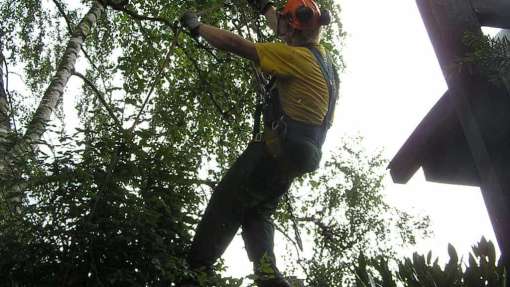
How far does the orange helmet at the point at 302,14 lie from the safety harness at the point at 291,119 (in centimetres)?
17

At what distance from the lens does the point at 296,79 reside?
354 centimetres

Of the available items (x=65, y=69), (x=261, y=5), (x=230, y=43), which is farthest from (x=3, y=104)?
(x=230, y=43)

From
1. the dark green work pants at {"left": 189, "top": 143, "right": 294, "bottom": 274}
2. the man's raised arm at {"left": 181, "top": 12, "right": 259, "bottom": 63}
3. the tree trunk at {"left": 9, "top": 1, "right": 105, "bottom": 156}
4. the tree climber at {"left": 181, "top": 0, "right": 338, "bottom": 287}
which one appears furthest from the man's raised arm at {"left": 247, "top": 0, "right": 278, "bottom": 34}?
the tree trunk at {"left": 9, "top": 1, "right": 105, "bottom": 156}

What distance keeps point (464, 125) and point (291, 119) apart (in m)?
1.10

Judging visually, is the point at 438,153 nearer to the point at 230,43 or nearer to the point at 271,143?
the point at 271,143

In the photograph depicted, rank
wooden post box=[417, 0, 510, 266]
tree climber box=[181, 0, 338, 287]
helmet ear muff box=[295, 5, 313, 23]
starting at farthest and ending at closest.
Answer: helmet ear muff box=[295, 5, 313, 23] < tree climber box=[181, 0, 338, 287] < wooden post box=[417, 0, 510, 266]

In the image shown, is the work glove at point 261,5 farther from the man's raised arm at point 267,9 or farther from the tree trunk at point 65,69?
the tree trunk at point 65,69

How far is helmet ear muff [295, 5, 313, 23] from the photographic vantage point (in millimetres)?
3646

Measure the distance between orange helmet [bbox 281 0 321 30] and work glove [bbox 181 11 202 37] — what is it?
62cm

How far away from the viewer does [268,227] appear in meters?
3.73

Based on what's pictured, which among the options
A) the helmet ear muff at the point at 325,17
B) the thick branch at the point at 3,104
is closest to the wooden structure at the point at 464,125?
the helmet ear muff at the point at 325,17

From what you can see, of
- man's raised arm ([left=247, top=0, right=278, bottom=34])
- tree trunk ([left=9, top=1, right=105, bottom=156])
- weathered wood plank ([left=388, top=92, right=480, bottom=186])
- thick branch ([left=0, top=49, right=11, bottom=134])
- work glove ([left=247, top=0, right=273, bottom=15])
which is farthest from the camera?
tree trunk ([left=9, top=1, right=105, bottom=156])

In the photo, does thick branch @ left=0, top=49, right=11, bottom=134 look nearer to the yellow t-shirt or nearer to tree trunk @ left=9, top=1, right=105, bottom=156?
tree trunk @ left=9, top=1, right=105, bottom=156

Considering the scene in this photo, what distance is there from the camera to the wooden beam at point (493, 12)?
12.2 feet
